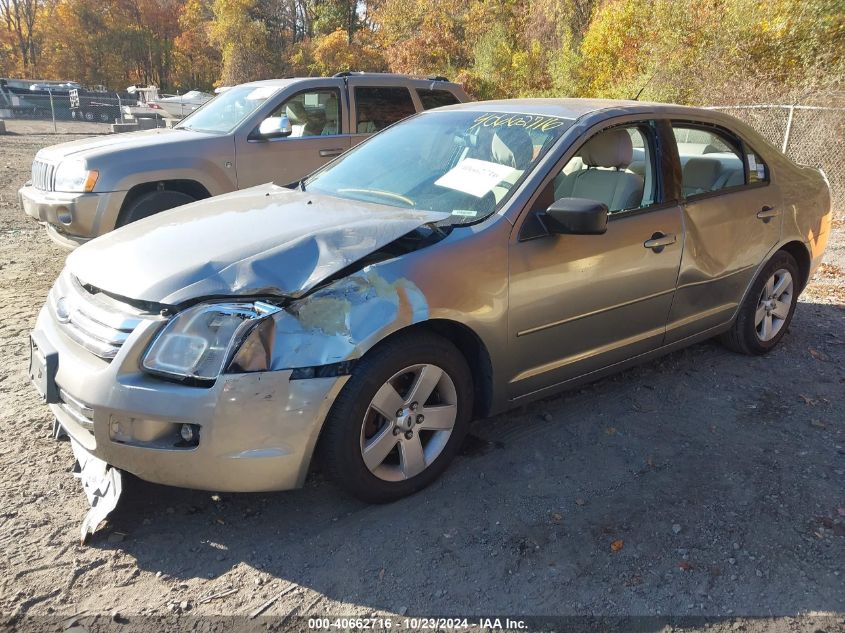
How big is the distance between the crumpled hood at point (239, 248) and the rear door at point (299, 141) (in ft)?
10.9

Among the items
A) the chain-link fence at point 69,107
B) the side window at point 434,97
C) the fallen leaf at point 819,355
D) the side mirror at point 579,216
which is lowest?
the fallen leaf at point 819,355

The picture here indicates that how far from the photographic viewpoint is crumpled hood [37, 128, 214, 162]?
6.03 m

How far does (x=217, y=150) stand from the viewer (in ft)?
21.3

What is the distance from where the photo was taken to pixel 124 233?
3.31 meters

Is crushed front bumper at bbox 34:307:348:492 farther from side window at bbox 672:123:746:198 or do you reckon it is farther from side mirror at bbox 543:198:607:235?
side window at bbox 672:123:746:198

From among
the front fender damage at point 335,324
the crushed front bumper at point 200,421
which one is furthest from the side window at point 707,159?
the crushed front bumper at point 200,421

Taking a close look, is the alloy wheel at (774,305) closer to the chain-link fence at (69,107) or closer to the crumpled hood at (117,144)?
the crumpled hood at (117,144)

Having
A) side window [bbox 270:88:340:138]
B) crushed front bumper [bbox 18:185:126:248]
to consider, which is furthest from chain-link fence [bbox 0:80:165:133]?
crushed front bumper [bbox 18:185:126:248]

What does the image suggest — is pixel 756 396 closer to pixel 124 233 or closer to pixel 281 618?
pixel 281 618

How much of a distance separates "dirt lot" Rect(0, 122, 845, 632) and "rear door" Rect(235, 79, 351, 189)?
3.41 meters

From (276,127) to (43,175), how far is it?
7.17ft

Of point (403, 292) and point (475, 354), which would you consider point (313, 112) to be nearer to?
point (475, 354)

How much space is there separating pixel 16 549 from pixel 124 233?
4.88ft

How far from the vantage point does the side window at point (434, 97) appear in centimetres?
796
